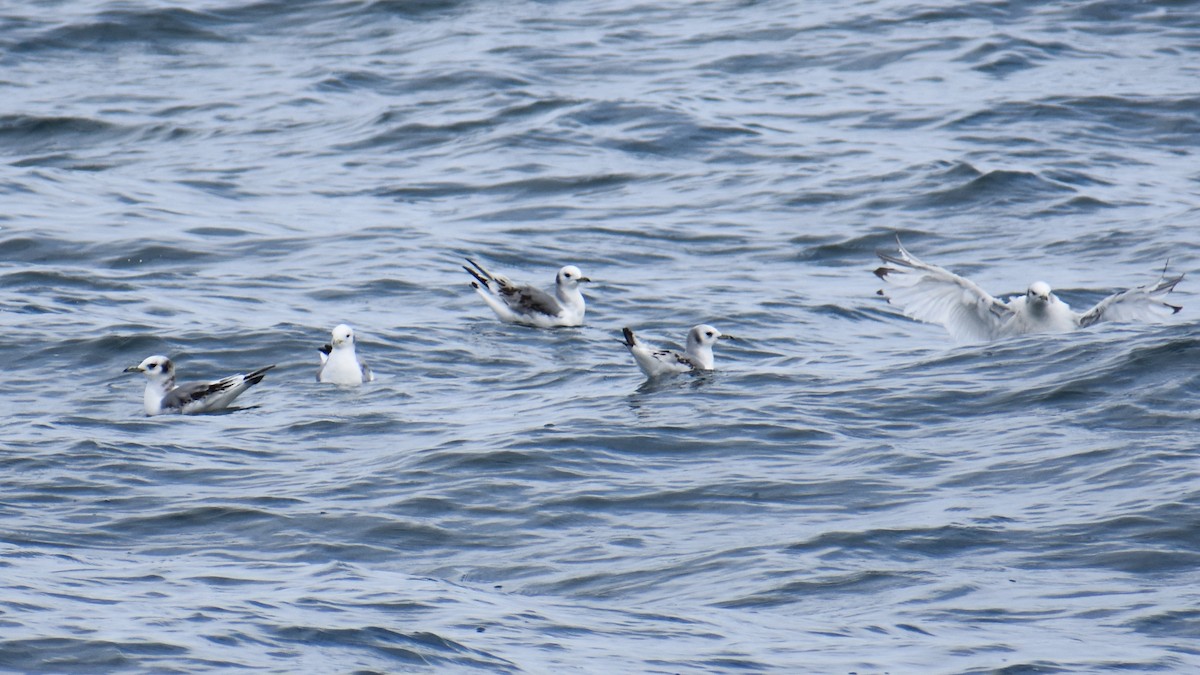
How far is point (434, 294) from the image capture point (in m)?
17.1

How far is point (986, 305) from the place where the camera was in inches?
568

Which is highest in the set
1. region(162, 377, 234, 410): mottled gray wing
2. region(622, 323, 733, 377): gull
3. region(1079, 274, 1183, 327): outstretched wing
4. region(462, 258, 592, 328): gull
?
region(1079, 274, 1183, 327): outstretched wing

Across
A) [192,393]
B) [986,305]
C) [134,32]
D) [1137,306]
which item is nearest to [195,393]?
[192,393]

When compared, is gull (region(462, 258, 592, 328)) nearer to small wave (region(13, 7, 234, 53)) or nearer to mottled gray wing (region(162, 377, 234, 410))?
mottled gray wing (region(162, 377, 234, 410))

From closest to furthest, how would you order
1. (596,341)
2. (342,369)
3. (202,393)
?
(202,393) < (342,369) < (596,341)

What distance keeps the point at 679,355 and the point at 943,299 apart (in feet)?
7.89

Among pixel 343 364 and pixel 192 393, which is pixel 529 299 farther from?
pixel 192 393

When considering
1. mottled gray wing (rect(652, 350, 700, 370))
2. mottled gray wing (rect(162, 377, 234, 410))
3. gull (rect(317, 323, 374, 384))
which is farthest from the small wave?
mottled gray wing (rect(652, 350, 700, 370))

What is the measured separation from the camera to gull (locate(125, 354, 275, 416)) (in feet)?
42.3

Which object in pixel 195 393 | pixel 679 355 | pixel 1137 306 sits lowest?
pixel 679 355

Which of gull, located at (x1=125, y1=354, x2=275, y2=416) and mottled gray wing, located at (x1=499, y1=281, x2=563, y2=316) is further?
mottled gray wing, located at (x1=499, y1=281, x2=563, y2=316)

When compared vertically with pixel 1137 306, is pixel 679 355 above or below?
below

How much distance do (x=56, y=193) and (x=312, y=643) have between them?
14277mm

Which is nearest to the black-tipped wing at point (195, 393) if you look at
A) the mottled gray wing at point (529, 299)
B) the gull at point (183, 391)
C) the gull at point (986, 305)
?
the gull at point (183, 391)
